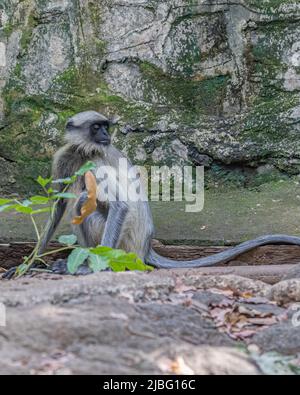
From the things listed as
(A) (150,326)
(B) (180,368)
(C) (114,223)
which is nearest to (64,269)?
(C) (114,223)

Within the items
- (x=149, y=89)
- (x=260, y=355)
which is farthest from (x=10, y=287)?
(x=149, y=89)

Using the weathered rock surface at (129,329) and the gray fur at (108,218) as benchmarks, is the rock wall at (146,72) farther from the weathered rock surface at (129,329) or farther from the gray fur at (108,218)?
the weathered rock surface at (129,329)

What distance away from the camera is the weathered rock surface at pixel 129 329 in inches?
102

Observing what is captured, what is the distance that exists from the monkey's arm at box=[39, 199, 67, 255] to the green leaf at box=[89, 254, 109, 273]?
1544mm

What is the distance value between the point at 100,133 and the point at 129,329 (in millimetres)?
2939

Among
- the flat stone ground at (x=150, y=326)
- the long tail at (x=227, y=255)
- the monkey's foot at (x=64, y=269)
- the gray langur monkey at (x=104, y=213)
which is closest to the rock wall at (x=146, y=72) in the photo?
the gray langur monkey at (x=104, y=213)

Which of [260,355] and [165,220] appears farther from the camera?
[165,220]

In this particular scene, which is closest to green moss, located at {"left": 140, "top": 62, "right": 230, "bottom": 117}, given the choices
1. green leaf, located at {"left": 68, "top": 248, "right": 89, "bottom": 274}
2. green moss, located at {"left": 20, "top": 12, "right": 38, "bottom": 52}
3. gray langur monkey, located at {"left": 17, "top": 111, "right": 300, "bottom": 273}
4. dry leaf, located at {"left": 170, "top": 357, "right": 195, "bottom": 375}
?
green moss, located at {"left": 20, "top": 12, "right": 38, "bottom": 52}

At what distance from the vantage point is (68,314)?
288 cm

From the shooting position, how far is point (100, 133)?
557 cm

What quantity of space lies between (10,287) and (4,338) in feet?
2.80

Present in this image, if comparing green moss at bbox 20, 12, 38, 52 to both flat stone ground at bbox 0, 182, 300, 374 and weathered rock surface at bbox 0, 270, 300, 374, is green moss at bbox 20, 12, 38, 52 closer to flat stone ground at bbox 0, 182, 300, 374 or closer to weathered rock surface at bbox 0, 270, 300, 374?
flat stone ground at bbox 0, 182, 300, 374

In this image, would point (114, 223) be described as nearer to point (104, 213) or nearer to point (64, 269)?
point (104, 213)

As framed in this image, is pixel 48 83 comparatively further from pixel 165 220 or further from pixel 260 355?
pixel 260 355
